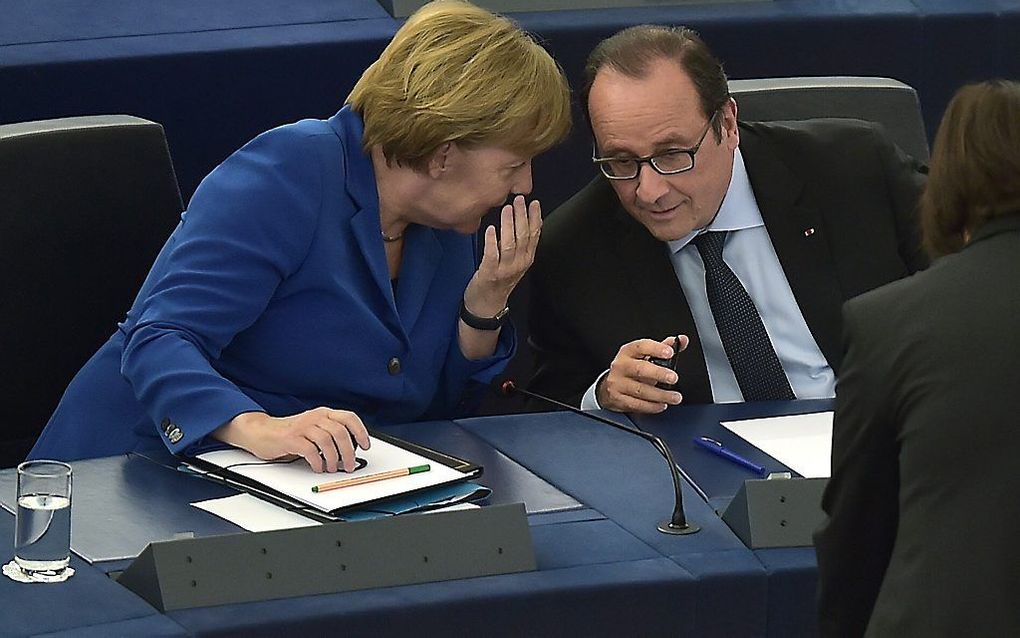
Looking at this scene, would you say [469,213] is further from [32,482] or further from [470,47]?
[32,482]

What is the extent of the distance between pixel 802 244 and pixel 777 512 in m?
0.86

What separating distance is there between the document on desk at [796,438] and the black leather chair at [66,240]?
1.08m

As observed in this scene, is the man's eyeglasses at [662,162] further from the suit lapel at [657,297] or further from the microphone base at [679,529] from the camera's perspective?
the microphone base at [679,529]

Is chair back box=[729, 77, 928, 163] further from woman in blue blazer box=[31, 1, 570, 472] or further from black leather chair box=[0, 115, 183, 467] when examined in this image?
black leather chair box=[0, 115, 183, 467]

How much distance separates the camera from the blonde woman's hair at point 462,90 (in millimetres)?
2479

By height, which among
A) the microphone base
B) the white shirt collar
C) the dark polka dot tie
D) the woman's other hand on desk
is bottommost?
the dark polka dot tie

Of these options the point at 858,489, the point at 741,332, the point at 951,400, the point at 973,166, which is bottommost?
the point at 741,332

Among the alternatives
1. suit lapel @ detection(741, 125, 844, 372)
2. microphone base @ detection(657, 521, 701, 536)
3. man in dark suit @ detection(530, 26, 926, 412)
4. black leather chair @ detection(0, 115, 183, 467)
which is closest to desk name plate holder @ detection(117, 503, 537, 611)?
microphone base @ detection(657, 521, 701, 536)

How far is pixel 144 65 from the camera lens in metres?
3.55

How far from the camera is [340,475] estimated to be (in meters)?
2.21

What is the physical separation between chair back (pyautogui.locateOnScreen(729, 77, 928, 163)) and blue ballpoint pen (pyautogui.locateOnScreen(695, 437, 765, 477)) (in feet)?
3.32

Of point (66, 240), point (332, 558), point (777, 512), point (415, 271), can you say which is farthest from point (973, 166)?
point (66, 240)

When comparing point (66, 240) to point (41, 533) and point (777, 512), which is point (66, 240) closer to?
point (41, 533)

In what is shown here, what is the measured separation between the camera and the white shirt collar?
2.92 meters
